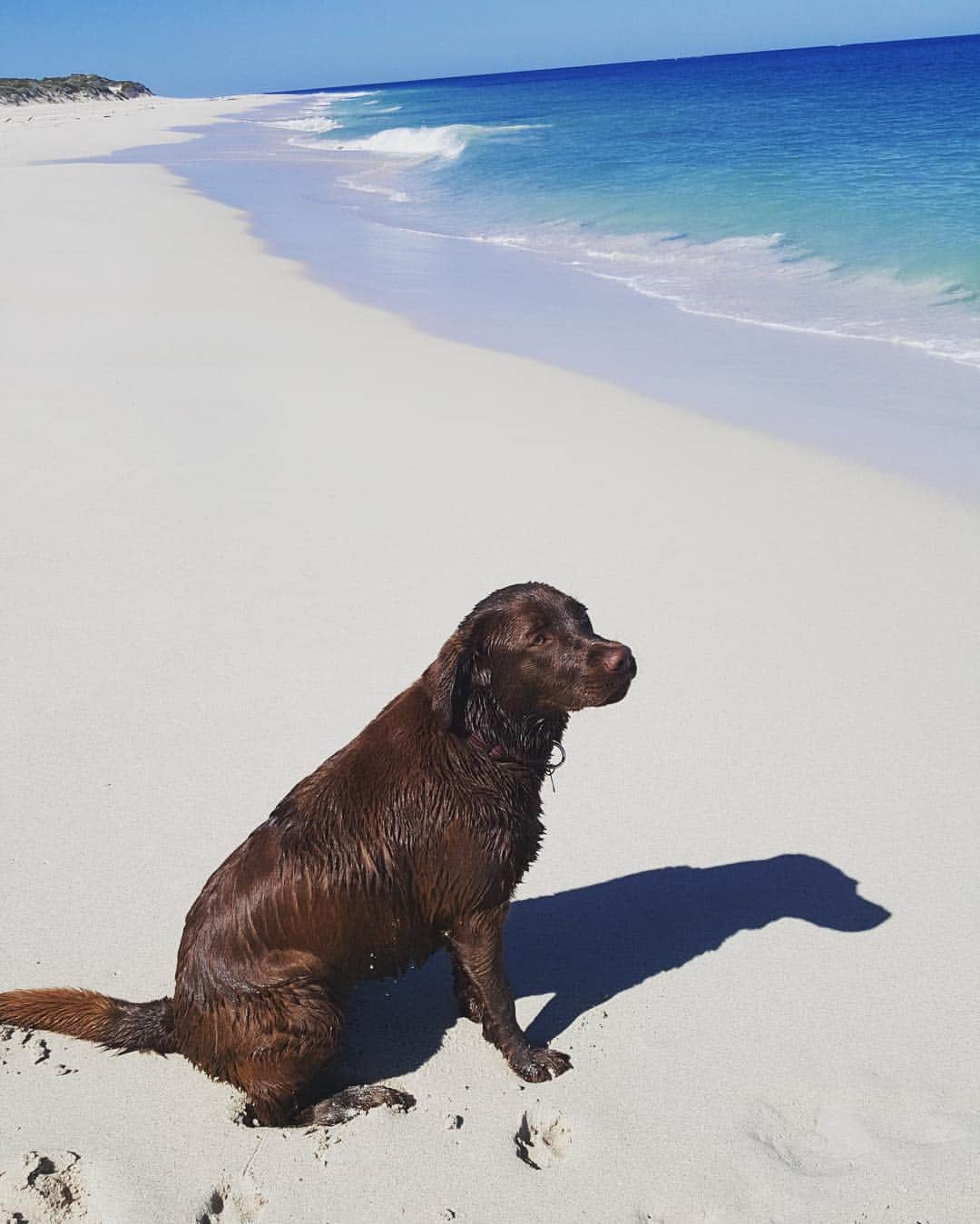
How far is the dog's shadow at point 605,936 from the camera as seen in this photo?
12.8 ft

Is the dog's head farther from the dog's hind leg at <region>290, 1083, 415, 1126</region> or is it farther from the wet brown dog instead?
the dog's hind leg at <region>290, 1083, 415, 1126</region>

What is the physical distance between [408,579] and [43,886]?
291 centimetres

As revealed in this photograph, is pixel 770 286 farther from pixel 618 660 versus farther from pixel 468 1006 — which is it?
pixel 468 1006

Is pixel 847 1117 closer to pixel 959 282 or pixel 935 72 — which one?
pixel 959 282

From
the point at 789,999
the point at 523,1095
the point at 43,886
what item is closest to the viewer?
the point at 523,1095

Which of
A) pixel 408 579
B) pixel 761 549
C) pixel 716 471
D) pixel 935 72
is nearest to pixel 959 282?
pixel 716 471

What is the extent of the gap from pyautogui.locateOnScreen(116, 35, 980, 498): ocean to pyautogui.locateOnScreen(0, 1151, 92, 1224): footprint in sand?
269 inches

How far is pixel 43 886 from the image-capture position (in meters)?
4.45

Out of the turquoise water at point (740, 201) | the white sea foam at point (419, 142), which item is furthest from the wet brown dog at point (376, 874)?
the white sea foam at point (419, 142)

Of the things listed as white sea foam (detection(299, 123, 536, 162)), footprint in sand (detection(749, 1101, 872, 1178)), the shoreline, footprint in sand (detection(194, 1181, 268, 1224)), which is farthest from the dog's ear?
white sea foam (detection(299, 123, 536, 162))

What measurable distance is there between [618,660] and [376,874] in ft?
3.07

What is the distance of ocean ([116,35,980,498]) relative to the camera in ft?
34.6

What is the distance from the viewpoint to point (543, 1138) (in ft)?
11.4

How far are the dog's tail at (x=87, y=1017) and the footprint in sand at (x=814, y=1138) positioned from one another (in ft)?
5.81
